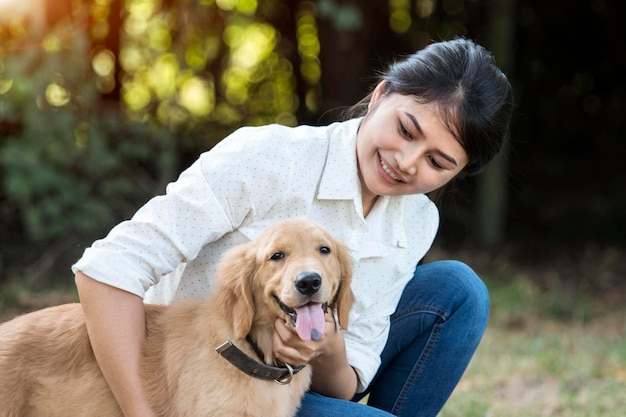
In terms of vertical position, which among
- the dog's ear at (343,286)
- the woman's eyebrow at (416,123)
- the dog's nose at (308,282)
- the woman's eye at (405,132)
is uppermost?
the woman's eyebrow at (416,123)

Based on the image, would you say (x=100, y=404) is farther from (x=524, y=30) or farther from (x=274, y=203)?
(x=524, y=30)

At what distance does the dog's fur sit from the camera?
2.44 m

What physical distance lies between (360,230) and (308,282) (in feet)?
2.05

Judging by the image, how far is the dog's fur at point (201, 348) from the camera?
244cm

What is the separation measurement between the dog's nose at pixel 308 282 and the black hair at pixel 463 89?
0.77m

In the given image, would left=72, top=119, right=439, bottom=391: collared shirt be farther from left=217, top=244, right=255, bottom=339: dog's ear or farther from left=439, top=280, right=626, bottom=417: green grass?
left=439, top=280, right=626, bottom=417: green grass

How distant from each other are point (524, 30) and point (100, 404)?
792 centimetres

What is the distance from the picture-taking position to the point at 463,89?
2756mm

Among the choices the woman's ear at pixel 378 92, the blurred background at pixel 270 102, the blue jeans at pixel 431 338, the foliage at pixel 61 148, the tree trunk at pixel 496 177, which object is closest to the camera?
the woman's ear at pixel 378 92

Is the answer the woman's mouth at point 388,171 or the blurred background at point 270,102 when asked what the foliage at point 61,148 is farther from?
the woman's mouth at point 388,171

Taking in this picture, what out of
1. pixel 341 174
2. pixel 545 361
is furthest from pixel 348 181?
pixel 545 361

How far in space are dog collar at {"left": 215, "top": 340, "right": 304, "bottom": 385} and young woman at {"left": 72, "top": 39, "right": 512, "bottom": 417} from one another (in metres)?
0.07

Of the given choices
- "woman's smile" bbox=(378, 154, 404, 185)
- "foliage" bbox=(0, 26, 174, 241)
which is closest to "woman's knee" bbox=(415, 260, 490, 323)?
"woman's smile" bbox=(378, 154, 404, 185)

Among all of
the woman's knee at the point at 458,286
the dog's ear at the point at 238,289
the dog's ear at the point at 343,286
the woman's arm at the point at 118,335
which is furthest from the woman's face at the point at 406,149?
the woman's arm at the point at 118,335
